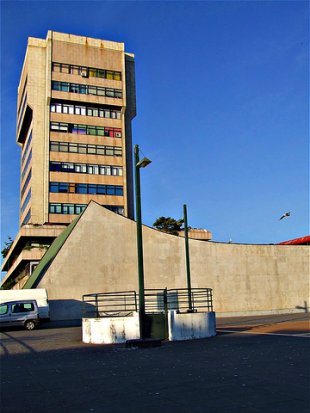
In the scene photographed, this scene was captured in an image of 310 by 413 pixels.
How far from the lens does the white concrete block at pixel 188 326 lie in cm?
1630

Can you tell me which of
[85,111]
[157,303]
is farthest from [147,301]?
[85,111]

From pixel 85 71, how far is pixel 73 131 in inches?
397

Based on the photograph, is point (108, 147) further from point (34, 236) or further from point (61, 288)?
point (61, 288)

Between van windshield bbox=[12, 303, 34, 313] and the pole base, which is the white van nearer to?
van windshield bbox=[12, 303, 34, 313]

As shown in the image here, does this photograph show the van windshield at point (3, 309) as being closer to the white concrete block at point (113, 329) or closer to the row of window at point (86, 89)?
the white concrete block at point (113, 329)

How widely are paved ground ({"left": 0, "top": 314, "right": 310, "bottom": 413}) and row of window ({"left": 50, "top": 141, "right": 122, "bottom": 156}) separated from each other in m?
58.1

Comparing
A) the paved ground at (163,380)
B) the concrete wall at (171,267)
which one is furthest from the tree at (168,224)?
the paved ground at (163,380)

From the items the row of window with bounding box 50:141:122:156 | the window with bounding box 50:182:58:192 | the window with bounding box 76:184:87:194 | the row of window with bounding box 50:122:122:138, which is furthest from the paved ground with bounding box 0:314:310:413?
the row of window with bounding box 50:122:122:138

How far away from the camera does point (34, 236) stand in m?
60.0

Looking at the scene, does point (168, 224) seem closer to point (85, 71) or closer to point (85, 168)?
point (85, 168)

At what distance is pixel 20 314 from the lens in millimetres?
26828

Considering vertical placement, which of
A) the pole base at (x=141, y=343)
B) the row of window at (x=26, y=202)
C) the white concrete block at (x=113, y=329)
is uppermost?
the row of window at (x=26, y=202)

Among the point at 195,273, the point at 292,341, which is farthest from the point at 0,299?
the point at 292,341

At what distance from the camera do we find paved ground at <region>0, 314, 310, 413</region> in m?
6.38
